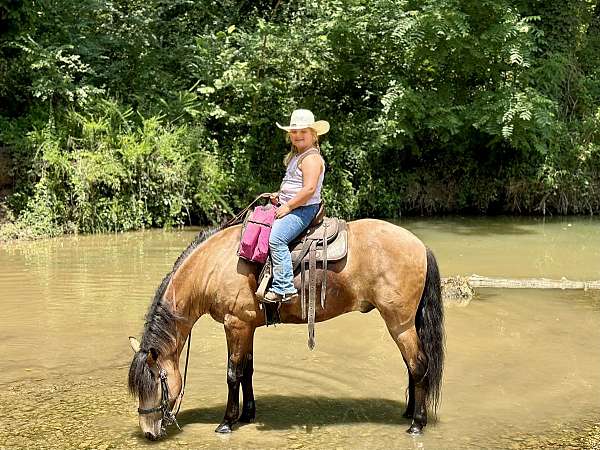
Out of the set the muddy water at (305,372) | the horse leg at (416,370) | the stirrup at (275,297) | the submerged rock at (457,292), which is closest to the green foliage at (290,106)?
the muddy water at (305,372)

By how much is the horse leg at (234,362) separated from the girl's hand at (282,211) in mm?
809

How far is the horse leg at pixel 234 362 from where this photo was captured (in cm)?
502

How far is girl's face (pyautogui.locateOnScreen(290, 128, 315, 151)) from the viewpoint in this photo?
16.6ft

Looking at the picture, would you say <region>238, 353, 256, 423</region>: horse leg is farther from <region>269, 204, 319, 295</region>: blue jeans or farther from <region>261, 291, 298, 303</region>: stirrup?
<region>269, 204, 319, 295</region>: blue jeans

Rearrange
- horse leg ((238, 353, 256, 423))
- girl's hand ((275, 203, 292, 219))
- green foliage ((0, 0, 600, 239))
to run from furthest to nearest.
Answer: green foliage ((0, 0, 600, 239)) → horse leg ((238, 353, 256, 423)) → girl's hand ((275, 203, 292, 219))

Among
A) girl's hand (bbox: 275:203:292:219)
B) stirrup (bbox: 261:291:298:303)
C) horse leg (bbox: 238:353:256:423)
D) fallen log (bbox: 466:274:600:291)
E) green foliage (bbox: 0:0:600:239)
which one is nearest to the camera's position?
stirrup (bbox: 261:291:298:303)

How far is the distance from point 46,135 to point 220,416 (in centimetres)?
1022

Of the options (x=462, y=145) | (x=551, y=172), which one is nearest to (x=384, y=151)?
(x=462, y=145)

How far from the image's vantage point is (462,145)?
16734mm

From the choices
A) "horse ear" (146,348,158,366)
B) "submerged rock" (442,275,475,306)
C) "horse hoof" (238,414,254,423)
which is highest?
"horse ear" (146,348,158,366)

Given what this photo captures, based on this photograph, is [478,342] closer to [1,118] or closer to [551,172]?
[551,172]

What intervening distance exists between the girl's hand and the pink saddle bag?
0.07 metres

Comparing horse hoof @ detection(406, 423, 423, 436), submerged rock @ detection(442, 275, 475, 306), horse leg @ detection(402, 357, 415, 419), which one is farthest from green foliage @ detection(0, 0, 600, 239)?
horse hoof @ detection(406, 423, 423, 436)

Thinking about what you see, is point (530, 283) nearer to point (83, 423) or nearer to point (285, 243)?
point (285, 243)
